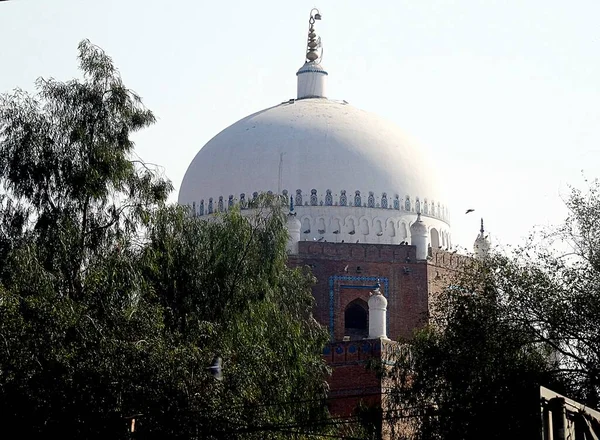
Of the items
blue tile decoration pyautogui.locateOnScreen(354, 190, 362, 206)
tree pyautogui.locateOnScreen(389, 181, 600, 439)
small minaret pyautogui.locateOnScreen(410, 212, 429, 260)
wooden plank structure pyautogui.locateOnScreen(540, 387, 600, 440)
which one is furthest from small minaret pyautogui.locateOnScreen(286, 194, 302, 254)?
wooden plank structure pyautogui.locateOnScreen(540, 387, 600, 440)

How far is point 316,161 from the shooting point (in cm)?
2933

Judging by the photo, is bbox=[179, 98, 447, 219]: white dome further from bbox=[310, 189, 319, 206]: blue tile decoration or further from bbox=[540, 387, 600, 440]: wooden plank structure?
bbox=[540, 387, 600, 440]: wooden plank structure

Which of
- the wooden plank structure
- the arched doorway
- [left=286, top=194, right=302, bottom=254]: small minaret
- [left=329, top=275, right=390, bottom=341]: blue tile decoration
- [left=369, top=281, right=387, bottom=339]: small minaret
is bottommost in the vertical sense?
the wooden plank structure

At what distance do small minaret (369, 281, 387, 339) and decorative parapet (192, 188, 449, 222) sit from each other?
268 centimetres

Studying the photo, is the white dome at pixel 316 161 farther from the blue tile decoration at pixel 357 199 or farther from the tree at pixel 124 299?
the tree at pixel 124 299

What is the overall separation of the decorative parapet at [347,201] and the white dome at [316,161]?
22 mm

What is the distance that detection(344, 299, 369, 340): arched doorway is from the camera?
2884cm

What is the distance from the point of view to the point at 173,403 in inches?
667

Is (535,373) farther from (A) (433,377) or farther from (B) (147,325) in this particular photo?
(B) (147,325)

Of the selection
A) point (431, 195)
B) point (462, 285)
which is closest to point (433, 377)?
point (462, 285)

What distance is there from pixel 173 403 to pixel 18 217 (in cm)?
402

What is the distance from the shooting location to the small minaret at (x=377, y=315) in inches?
1045

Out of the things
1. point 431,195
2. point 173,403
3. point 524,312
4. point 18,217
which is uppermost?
point 431,195

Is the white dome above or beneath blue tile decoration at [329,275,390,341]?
above
